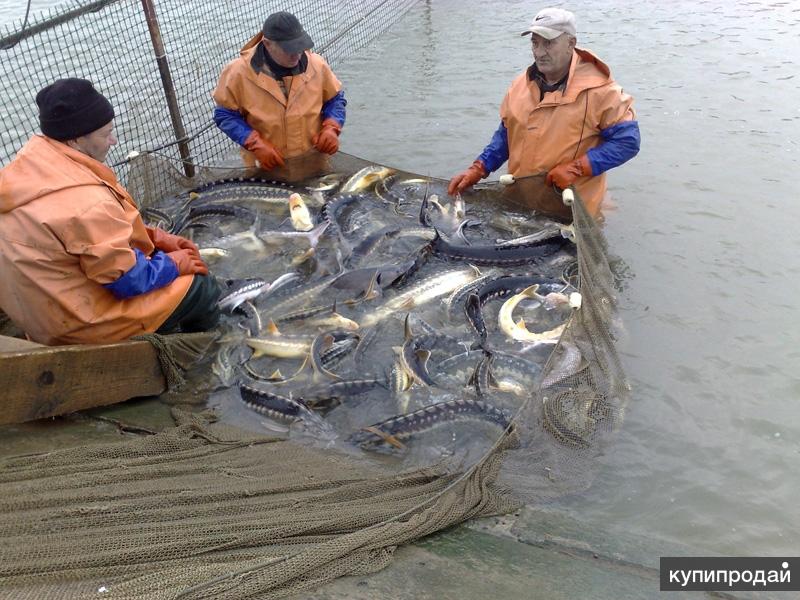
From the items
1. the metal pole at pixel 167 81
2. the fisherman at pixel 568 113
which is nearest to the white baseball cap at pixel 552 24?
the fisherman at pixel 568 113

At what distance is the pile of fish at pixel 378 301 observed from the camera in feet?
11.4

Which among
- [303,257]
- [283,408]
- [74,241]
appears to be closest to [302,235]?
[303,257]

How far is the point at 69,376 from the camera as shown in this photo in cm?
308

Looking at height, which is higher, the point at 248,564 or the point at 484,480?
the point at 248,564

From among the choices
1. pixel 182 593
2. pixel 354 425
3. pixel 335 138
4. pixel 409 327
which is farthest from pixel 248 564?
pixel 335 138

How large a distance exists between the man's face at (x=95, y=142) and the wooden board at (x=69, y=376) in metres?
0.92

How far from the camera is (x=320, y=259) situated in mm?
4750

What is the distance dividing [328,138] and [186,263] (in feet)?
6.94

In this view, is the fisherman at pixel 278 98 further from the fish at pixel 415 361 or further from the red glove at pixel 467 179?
the fish at pixel 415 361

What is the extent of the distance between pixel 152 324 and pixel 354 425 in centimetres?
114

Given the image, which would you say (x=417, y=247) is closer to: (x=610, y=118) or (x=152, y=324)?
(x=610, y=118)

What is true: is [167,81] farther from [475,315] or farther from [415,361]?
[415,361]

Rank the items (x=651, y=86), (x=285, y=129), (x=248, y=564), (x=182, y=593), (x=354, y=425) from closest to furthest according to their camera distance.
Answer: (x=182, y=593)
(x=248, y=564)
(x=354, y=425)
(x=285, y=129)
(x=651, y=86)

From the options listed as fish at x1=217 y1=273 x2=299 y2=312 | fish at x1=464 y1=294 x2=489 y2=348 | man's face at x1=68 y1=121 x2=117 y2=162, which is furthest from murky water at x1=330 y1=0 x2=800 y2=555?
man's face at x1=68 y1=121 x2=117 y2=162
